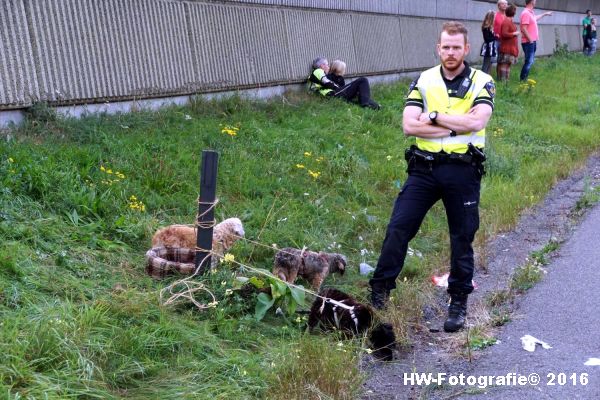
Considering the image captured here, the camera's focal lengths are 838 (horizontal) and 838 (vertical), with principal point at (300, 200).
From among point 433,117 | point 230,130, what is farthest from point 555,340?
point 230,130

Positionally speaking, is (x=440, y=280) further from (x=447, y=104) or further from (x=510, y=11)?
(x=510, y=11)

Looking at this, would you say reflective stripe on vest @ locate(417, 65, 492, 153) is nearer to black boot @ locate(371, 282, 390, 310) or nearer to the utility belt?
the utility belt

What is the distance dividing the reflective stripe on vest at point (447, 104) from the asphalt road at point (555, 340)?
129 cm

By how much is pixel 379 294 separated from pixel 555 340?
121cm

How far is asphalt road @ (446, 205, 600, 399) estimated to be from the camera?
4613mm

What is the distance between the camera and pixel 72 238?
597 cm

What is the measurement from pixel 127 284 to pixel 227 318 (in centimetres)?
71

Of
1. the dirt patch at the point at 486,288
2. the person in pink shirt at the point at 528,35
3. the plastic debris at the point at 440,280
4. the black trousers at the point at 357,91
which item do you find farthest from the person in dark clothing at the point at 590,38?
the plastic debris at the point at 440,280

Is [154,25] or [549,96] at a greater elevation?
[154,25]

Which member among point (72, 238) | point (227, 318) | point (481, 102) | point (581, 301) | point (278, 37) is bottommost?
point (581, 301)

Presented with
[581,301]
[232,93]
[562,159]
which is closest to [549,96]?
[562,159]

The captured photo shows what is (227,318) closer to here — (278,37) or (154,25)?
(154,25)

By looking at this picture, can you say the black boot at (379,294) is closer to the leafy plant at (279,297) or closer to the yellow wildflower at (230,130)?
the leafy plant at (279,297)

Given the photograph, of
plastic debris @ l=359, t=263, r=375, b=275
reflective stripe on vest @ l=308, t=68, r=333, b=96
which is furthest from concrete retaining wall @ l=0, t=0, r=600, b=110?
plastic debris @ l=359, t=263, r=375, b=275
